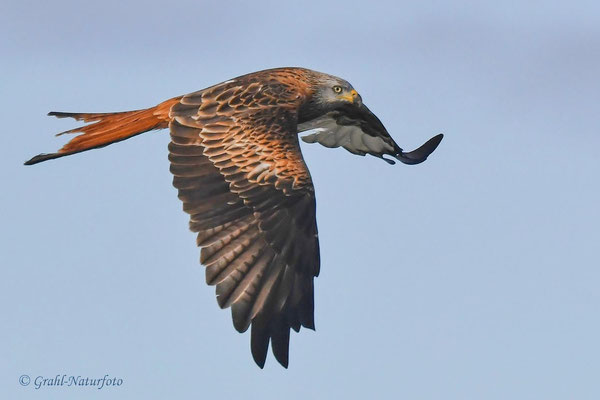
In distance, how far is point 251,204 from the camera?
12930 mm

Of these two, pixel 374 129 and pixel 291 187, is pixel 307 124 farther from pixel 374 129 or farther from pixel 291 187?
pixel 291 187

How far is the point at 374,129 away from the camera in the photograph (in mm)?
15922

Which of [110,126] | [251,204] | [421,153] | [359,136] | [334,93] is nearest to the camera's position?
[251,204]

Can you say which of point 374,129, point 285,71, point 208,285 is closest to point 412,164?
point 374,129

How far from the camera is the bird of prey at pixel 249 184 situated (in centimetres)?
1237

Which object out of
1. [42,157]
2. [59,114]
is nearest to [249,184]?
[42,157]

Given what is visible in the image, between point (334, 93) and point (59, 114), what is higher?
point (334, 93)

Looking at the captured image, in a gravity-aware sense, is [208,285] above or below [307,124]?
below

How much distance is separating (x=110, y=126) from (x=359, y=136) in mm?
3411

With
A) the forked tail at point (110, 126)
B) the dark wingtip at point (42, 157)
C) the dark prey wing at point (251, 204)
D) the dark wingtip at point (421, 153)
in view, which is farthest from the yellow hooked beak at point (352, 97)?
the dark wingtip at point (42, 157)

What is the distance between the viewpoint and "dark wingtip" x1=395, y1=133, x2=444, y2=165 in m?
15.8

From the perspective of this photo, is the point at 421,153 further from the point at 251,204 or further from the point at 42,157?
the point at 42,157

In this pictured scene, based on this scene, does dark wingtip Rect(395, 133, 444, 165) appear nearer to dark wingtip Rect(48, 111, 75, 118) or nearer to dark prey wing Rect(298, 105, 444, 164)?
dark prey wing Rect(298, 105, 444, 164)

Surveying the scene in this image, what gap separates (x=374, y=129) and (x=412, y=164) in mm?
549
